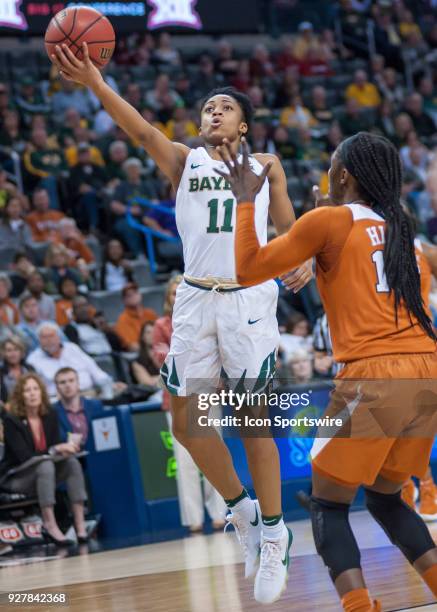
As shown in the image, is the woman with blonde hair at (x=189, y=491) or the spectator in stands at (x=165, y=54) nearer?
the woman with blonde hair at (x=189, y=491)

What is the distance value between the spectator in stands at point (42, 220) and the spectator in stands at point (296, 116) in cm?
500

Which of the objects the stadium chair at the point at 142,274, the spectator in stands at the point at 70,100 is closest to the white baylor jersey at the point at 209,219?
the stadium chair at the point at 142,274

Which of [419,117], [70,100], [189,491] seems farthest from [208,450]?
[419,117]

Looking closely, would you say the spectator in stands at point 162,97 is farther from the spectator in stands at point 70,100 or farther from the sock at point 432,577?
the sock at point 432,577

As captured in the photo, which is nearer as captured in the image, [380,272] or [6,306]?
[380,272]

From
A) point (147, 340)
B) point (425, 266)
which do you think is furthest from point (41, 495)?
point (425, 266)

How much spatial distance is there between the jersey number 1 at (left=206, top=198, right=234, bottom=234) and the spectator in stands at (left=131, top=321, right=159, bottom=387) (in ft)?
17.5

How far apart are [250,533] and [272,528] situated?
0.18m

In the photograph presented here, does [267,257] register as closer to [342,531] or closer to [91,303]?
[342,531]

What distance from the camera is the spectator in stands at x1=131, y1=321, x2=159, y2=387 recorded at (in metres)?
10.8

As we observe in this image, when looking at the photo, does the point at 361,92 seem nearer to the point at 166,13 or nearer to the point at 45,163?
the point at 166,13

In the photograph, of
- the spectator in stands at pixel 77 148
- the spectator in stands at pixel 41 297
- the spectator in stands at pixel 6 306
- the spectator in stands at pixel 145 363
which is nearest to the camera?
the spectator in stands at pixel 145 363

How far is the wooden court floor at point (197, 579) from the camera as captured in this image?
558 cm

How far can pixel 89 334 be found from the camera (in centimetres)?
1179
